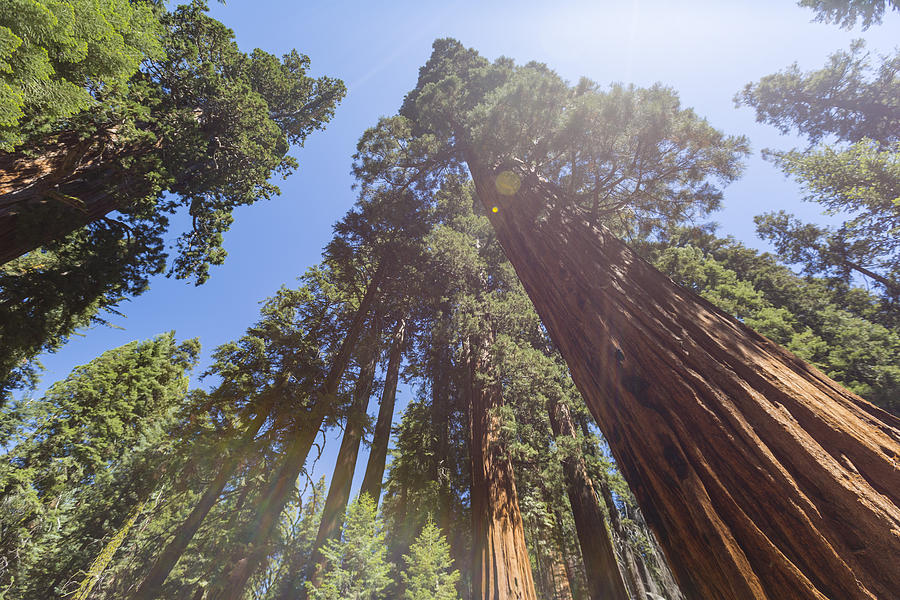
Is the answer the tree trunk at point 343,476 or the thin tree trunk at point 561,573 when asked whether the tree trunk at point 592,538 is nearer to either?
the thin tree trunk at point 561,573

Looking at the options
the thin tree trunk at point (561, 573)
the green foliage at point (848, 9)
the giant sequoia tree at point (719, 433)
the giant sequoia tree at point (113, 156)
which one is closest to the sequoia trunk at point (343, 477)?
the giant sequoia tree at point (113, 156)

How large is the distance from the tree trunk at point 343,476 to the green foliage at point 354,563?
0.18m

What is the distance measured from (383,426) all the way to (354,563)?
303 centimetres

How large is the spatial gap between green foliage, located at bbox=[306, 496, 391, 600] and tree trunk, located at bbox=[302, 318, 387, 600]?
178 millimetres

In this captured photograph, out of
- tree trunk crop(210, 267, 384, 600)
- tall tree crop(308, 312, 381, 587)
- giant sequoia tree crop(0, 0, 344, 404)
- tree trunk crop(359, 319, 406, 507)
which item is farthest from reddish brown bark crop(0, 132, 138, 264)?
tree trunk crop(359, 319, 406, 507)

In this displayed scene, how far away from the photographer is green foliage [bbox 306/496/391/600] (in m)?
5.59

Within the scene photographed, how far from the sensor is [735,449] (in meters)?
1.11

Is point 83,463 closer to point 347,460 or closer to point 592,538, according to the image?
point 347,460

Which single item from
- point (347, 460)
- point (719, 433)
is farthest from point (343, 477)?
point (719, 433)

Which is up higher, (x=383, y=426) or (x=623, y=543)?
(x=383, y=426)

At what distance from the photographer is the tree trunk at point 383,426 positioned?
7.66m

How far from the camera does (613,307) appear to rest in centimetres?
190

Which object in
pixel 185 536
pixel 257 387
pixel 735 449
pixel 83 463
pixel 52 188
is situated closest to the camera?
pixel 735 449

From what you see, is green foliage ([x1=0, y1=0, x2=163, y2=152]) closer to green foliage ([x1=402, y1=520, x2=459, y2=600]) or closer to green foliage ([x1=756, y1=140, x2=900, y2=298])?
green foliage ([x1=402, y1=520, x2=459, y2=600])
